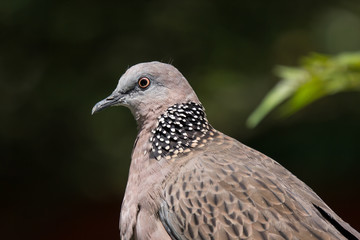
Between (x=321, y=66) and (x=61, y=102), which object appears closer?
(x=321, y=66)

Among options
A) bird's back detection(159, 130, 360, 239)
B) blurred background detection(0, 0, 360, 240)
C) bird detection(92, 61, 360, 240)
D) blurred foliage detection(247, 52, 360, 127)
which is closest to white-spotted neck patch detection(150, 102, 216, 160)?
bird detection(92, 61, 360, 240)

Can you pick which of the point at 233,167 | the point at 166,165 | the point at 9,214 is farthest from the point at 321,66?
the point at 9,214

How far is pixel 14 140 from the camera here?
283 inches

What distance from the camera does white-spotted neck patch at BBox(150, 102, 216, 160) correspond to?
10.9ft

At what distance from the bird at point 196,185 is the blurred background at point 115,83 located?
10.8ft

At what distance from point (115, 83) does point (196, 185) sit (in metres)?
3.90

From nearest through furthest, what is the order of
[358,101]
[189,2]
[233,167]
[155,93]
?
[233,167] → [155,93] → [189,2] → [358,101]

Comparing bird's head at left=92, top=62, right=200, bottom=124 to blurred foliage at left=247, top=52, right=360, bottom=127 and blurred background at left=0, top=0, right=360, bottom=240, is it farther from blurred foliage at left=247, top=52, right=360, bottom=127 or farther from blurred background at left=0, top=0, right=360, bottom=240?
blurred background at left=0, top=0, right=360, bottom=240

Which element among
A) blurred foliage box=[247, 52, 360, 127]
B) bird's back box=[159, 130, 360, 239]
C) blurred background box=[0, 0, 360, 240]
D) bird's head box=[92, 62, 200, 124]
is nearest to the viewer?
bird's back box=[159, 130, 360, 239]

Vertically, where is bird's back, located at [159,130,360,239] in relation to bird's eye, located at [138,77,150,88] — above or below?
below

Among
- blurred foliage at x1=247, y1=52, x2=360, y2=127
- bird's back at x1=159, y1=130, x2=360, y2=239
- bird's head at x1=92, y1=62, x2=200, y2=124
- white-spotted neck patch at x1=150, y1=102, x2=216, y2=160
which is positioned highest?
blurred foliage at x1=247, y1=52, x2=360, y2=127

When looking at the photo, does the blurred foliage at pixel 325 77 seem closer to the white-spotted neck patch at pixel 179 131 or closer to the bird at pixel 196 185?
the bird at pixel 196 185

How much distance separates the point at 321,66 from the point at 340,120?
14.3 ft

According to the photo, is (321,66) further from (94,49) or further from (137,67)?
(94,49)
